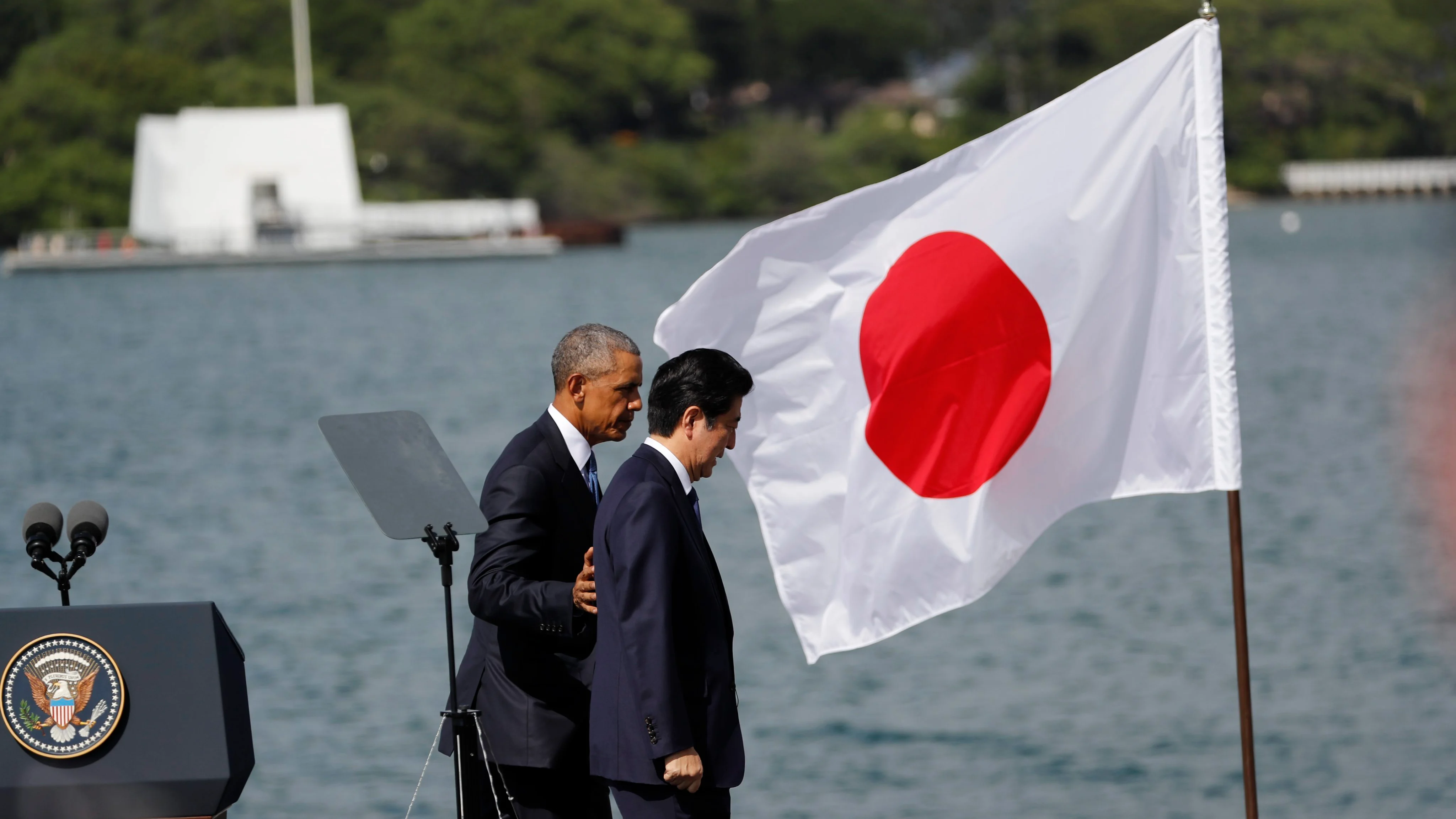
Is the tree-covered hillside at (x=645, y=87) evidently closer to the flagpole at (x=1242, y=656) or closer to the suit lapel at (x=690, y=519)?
the flagpole at (x=1242, y=656)

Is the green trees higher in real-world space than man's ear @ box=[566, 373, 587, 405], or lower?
higher

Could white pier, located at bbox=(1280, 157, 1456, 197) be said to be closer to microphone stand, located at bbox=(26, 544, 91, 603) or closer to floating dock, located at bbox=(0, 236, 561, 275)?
floating dock, located at bbox=(0, 236, 561, 275)

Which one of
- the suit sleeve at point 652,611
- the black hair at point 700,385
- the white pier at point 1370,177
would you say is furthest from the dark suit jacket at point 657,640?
the white pier at point 1370,177

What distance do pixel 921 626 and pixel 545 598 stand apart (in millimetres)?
11828

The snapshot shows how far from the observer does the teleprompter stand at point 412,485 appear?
488 centimetres

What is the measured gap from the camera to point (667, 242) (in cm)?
8781

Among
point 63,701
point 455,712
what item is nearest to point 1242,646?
point 455,712

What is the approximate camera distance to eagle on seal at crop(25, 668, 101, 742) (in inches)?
193

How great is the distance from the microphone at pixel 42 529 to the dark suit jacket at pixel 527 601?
1.12m

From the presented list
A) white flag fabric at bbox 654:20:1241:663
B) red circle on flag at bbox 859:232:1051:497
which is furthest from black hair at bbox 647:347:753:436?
red circle on flag at bbox 859:232:1051:497

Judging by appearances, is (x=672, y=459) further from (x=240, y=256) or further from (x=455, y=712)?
(x=240, y=256)

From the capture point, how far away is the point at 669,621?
4.48 m

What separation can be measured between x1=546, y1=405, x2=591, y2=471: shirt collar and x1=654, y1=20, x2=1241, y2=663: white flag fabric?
702 mm

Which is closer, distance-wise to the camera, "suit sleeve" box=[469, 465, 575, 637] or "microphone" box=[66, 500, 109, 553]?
"suit sleeve" box=[469, 465, 575, 637]
